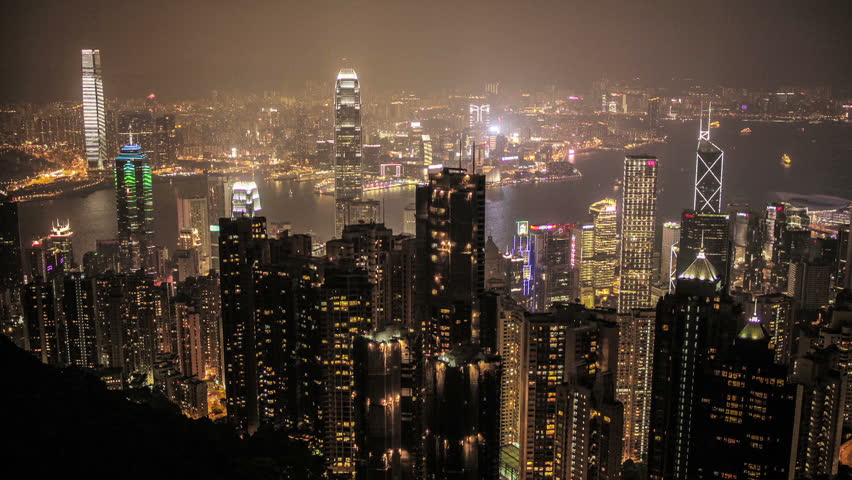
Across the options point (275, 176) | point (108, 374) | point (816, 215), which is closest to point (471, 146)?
point (275, 176)

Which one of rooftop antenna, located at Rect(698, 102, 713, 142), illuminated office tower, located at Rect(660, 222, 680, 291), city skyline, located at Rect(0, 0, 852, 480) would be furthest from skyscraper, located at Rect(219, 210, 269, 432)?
rooftop antenna, located at Rect(698, 102, 713, 142)

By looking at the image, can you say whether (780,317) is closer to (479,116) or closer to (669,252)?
(669,252)

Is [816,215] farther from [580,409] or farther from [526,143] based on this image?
[580,409]

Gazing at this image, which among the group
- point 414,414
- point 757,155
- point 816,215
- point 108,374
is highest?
point 757,155

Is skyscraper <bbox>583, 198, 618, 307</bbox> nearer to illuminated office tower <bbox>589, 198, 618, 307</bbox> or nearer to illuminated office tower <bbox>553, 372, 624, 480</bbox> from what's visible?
illuminated office tower <bbox>589, 198, 618, 307</bbox>

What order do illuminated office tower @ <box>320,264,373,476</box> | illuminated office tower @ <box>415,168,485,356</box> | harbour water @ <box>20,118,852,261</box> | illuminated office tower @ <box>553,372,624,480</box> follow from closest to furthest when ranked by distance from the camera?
1. illuminated office tower @ <box>553,372,624,480</box>
2. illuminated office tower @ <box>320,264,373,476</box>
3. illuminated office tower @ <box>415,168,485,356</box>
4. harbour water @ <box>20,118,852,261</box>

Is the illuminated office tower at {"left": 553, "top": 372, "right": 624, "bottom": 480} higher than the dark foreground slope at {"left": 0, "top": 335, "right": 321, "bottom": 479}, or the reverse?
the dark foreground slope at {"left": 0, "top": 335, "right": 321, "bottom": 479}
